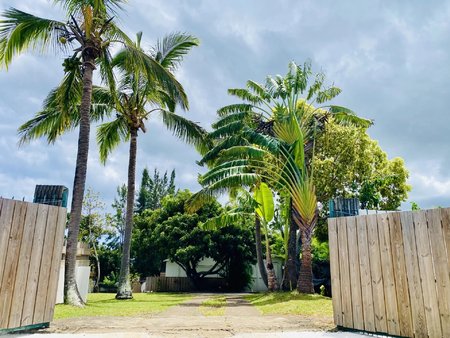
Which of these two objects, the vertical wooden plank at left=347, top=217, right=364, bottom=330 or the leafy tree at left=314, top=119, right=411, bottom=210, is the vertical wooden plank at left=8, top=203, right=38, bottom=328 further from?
the leafy tree at left=314, top=119, right=411, bottom=210

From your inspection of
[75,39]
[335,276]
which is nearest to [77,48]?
[75,39]

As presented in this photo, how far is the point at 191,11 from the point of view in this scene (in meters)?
10.0

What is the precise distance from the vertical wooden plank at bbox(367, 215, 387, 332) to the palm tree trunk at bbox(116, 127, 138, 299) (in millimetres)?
10727

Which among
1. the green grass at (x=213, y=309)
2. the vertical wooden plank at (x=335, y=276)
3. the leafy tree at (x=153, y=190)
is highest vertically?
the leafy tree at (x=153, y=190)

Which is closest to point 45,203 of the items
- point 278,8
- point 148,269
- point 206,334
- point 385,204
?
point 206,334

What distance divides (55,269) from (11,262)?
0.84 metres

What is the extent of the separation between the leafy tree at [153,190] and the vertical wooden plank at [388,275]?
35.5 m

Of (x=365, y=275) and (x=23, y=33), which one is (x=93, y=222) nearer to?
(x=23, y=33)

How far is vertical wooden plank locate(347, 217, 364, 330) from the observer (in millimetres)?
5383

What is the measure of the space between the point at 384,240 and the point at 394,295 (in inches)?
29.9

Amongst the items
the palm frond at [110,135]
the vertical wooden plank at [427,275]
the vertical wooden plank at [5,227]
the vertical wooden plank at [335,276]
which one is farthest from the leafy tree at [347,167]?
the vertical wooden plank at [5,227]

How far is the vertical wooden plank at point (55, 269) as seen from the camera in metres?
5.52

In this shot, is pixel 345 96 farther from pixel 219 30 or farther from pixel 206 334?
pixel 206 334

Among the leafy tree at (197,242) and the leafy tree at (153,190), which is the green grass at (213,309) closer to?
the leafy tree at (197,242)
